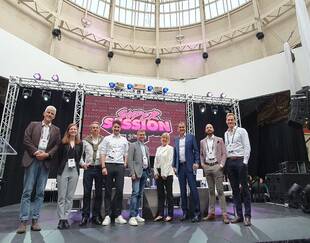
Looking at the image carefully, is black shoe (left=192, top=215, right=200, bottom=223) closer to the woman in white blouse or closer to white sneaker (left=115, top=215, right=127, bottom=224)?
the woman in white blouse

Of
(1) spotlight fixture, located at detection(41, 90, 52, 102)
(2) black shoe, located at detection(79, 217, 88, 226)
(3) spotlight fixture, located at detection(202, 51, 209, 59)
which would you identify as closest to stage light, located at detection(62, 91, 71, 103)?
(1) spotlight fixture, located at detection(41, 90, 52, 102)

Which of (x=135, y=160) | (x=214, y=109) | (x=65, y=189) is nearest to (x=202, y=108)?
(x=214, y=109)

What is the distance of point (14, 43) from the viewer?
6605 mm

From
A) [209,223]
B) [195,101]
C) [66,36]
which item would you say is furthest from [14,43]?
[209,223]

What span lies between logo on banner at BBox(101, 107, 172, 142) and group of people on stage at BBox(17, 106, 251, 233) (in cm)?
364

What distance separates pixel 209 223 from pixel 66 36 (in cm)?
1014

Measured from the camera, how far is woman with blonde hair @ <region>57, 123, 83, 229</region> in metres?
2.79

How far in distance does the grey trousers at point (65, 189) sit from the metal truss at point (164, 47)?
8808 mm

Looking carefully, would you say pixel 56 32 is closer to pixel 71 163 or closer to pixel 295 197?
pixel 71 163

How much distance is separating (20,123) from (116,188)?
4.37 metres

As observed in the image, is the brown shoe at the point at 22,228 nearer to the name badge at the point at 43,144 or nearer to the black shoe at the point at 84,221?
the black shoe at the point at 84,221

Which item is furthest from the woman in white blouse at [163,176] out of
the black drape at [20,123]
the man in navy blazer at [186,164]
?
the black drape at [20,123]

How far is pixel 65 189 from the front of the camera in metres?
2.82

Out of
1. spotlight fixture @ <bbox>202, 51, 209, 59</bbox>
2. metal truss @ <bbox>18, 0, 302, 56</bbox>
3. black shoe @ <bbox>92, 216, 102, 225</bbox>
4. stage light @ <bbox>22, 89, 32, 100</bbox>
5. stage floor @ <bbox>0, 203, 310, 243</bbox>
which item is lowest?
stage floor @ <bbox>0, 203, 310, 243</bbox>
